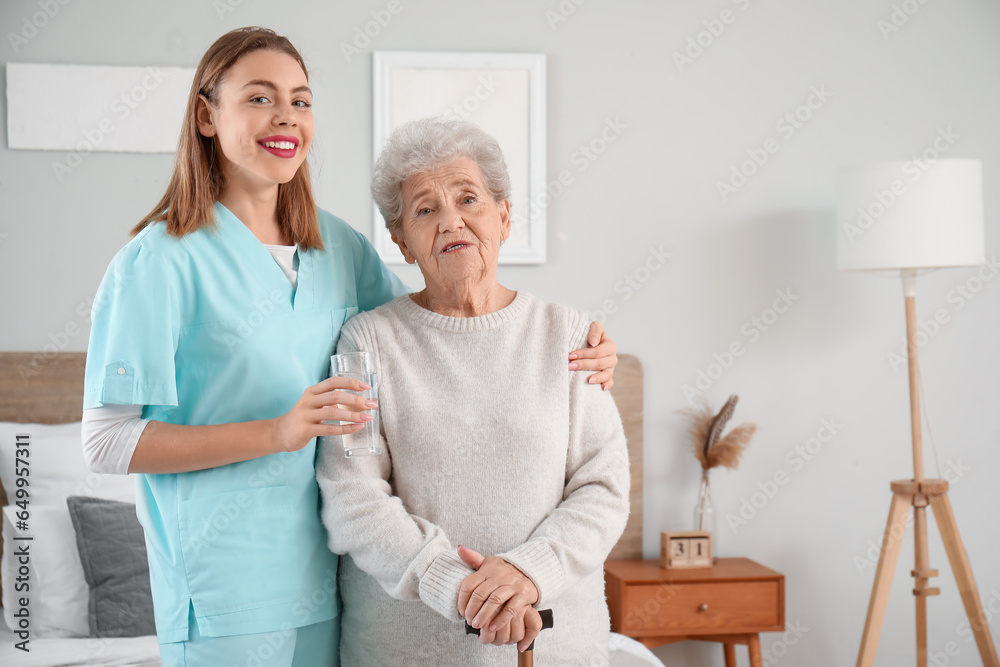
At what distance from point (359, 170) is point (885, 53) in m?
1.98

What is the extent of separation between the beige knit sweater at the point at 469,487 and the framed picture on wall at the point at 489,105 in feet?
4.52

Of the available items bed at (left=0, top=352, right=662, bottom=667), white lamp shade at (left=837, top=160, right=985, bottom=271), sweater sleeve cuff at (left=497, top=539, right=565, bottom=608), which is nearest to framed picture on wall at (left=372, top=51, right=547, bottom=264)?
bed at (left=0, top=352, right=662, bottom=667)

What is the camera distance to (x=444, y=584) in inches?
48.4

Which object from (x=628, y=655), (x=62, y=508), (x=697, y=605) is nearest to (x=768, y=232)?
(x=697, y=605)

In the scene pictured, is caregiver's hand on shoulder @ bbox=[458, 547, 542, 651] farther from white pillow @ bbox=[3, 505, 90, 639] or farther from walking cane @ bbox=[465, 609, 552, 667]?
white pillow @ bbox=[3, 505, 90, 639]

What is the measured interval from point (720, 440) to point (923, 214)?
961 millimetres

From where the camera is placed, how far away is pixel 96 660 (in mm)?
2045

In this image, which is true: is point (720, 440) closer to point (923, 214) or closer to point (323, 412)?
point (923, 214)

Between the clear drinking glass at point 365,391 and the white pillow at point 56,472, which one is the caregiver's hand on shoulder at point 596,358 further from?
the white pillow at point 56,472

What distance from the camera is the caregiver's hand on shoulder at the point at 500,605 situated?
1.21 metres

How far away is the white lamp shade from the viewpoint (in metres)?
2.44

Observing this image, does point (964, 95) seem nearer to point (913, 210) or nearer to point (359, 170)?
point (913, 210)

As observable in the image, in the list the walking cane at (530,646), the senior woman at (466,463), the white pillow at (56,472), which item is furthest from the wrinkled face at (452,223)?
the white pillow at (56,472)

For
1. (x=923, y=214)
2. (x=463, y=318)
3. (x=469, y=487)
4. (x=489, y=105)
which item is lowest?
(x=469, y=487)
